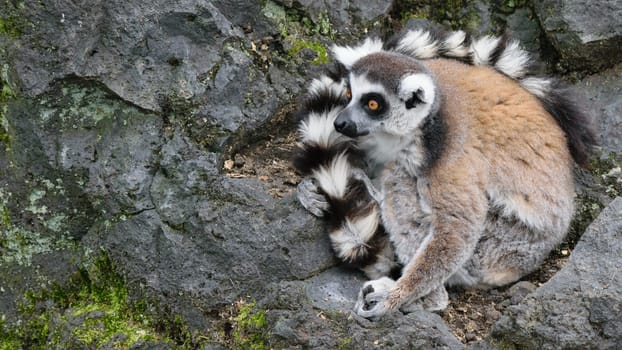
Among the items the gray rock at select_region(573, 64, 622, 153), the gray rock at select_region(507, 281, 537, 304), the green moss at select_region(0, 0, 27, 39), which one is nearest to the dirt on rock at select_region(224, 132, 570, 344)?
the gray rock at select_region(507, 281, 537, 304)

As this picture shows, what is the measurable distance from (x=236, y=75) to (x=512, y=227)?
6.08ft

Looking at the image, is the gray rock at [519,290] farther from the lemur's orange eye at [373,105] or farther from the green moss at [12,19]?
the green moss at [12,19]

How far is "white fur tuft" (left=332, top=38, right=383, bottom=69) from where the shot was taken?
14.6ft

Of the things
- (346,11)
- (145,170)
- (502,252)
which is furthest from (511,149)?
(145,170)

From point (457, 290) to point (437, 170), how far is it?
2.34 ft

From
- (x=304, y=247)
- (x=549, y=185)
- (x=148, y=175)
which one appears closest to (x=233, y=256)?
(x=304, y=247)

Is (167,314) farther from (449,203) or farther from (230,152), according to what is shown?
(449,203)

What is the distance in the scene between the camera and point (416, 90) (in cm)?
396

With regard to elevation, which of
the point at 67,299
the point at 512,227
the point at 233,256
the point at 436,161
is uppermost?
the point at 436,161

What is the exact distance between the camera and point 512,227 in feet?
13.7

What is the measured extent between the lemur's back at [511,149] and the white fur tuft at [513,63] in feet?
0.56

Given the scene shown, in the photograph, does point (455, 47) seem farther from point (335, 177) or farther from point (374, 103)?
point (335, 177)

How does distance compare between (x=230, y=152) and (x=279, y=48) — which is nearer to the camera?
(x=230, y=152)

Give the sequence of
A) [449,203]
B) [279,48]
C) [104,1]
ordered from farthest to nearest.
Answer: [279,48] < [104,1] < [449,203]
